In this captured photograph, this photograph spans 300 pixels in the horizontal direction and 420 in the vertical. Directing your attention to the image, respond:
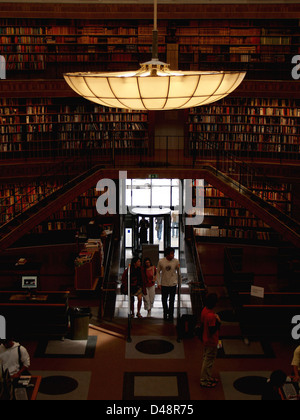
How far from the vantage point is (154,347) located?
30.1 ft

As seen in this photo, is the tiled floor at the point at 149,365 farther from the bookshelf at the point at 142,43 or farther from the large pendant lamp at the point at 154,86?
the bookshelf at the point at 142,43

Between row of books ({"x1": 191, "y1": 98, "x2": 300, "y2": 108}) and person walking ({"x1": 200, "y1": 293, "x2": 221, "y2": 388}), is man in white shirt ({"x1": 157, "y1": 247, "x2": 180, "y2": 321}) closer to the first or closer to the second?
person walking ({"x1": 200, "y1": 293, "x2": 221, "y2": 388})

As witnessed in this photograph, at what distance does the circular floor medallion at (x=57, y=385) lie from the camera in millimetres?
7821

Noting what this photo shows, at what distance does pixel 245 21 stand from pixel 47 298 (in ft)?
25.5

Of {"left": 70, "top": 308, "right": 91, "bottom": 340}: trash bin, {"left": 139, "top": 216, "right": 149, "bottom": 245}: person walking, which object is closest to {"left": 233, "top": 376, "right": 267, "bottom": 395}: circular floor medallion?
{"left": 70, "top": 308, "right": 91, "bottom": 340}: trash bin

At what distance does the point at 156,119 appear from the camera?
47.9ft

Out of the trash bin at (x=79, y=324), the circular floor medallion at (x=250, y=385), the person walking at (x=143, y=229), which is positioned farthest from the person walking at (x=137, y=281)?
the person walking at (x=143, y=229)

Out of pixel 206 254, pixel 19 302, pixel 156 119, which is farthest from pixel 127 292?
pixel 156 119

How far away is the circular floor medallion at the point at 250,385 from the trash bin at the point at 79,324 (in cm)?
260

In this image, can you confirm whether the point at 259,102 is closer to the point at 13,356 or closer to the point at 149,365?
the point at 149,365

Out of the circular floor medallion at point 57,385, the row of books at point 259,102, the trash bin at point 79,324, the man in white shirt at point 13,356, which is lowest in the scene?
the circular floor medallion at point 57,385

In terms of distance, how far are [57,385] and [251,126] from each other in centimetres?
808

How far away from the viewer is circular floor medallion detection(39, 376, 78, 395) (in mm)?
7821

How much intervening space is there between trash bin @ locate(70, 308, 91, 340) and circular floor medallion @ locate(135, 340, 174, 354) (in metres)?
0.89
